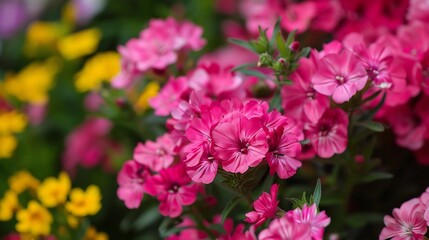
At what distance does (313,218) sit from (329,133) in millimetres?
165

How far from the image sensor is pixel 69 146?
1263mm

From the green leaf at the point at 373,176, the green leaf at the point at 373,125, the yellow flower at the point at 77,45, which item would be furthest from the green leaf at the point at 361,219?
the yellow flower at the point at 77,45

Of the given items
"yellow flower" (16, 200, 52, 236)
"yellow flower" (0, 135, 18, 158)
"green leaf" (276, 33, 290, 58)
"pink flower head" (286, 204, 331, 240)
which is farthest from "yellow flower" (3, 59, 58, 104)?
"pink flower head" (286, 204, 331, 240)

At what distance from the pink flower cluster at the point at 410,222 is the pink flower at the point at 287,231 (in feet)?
0.46

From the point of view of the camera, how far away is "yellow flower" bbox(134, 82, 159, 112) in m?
0.99

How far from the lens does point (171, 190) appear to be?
0.70 m

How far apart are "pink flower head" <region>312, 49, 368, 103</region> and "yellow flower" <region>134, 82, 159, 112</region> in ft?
1.22

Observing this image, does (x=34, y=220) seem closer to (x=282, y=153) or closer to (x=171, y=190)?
(x=171, y=190)

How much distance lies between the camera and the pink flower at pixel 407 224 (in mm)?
621

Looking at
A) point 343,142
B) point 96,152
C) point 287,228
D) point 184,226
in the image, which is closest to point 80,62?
point 96,152

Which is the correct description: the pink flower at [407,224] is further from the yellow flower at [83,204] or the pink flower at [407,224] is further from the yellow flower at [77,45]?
the yellow flower at [77,45]

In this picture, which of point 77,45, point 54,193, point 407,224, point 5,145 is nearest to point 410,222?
point 407,224

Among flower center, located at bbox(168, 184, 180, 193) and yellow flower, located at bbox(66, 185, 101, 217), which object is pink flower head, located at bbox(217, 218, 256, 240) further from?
yellow flower, located at bbox(66, 185, 101, 217)

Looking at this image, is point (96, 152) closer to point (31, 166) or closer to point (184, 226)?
point (31, 166)
